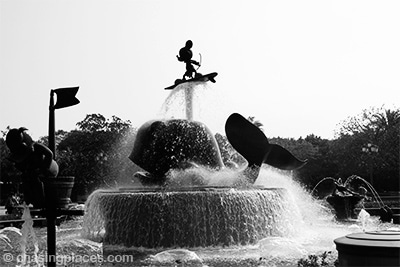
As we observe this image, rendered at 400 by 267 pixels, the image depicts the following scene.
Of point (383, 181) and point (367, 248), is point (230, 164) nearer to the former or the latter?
point (367, 248)

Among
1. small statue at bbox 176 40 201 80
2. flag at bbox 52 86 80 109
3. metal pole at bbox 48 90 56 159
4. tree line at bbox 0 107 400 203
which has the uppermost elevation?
small statue at bbox 176 40 201 80

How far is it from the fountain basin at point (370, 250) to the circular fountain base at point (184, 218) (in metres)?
7.10

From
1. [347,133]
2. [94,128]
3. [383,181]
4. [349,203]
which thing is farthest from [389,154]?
[349,203]

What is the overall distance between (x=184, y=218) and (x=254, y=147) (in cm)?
296

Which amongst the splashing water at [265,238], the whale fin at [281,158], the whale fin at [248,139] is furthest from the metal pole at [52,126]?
the whale fin at [281,158]

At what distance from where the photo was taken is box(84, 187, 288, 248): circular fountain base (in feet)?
34.8

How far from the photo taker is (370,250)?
3432 millimetres

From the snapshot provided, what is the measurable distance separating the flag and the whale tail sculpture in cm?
792

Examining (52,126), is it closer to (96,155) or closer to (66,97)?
(66,97)

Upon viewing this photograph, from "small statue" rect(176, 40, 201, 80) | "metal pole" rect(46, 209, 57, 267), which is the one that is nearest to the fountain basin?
"metal pole" rect(46, 209, 57, 267)

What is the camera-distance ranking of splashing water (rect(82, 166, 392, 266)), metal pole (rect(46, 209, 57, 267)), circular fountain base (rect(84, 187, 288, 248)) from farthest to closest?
1. circular fountain base (rect(84, 187, 288, 248))
2. splashing water (rect(82, 166, 392, 266))
3. metal pole (rect(46, 209, 57, 267))

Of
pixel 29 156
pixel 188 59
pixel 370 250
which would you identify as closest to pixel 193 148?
pixel 188 59

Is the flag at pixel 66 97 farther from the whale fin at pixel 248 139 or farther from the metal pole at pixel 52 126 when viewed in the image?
the whale fin at pixel 248 139

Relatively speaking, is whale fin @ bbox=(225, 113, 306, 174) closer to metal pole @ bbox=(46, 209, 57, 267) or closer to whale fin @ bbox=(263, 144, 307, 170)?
whale fin @ bbox=(263, 144, 307, 170)
